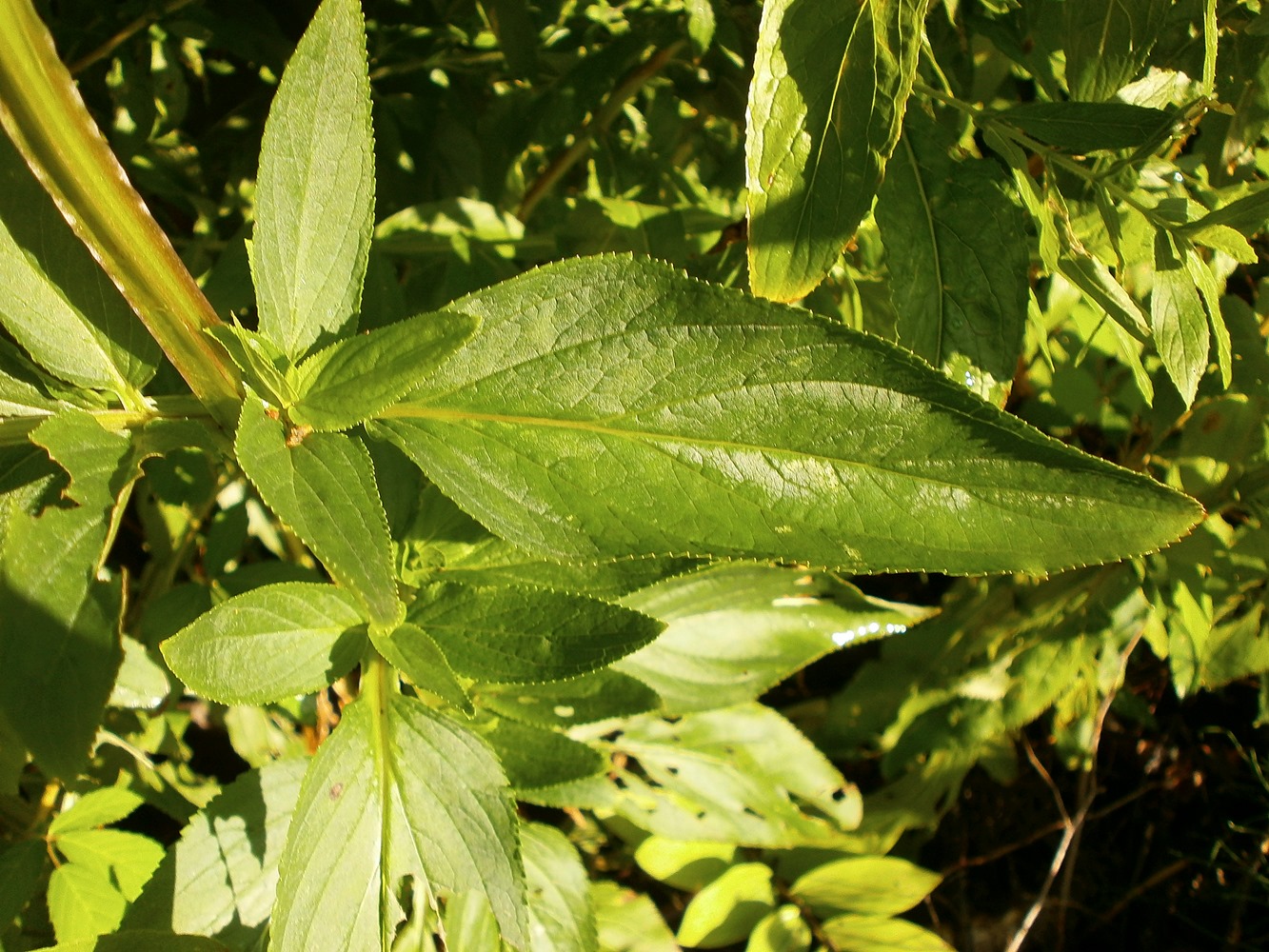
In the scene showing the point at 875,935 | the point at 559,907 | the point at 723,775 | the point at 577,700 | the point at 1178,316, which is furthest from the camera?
the point at 875,935

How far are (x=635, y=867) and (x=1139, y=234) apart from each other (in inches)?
58.7

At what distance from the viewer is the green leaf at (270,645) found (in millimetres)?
812

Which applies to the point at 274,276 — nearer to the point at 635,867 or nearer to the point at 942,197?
the point at 942,197

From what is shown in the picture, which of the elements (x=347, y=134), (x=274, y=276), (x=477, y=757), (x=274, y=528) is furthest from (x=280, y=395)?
(x=274, y=528)

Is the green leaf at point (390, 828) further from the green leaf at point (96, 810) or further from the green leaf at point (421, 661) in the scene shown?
the green leaf at point (96, 810)

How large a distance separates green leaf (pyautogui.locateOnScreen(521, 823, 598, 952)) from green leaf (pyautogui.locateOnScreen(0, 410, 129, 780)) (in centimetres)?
56

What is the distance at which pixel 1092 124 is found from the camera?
3.20 feet

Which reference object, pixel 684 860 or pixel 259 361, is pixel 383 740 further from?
pixel 684 860

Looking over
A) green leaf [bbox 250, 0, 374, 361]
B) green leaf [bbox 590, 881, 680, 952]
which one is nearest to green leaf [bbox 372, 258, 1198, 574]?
green leaf [bbox 250, 0, 374, 361]

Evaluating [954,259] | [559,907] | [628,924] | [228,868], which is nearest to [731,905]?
[628,924]

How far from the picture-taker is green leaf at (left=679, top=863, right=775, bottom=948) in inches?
67.6

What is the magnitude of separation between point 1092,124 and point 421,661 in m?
0.81

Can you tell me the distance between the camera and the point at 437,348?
72 centimetres

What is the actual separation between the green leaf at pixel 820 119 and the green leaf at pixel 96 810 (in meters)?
0.96
